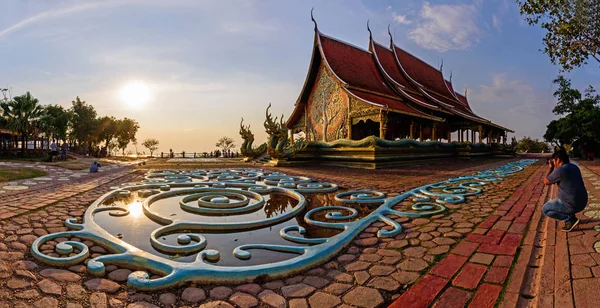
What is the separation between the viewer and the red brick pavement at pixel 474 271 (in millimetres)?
1830

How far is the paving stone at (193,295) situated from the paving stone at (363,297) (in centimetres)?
91

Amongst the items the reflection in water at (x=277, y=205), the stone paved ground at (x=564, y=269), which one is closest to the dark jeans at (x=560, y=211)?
the stone paved ground at (x=564, y=269)

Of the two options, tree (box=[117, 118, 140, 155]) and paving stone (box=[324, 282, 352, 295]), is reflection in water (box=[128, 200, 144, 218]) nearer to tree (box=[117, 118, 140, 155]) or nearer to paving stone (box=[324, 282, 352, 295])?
paving stone (box=[324, 282, 352, 295])

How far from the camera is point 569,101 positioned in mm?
24469

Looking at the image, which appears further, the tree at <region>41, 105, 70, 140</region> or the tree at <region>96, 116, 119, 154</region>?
the tree at <region>96, 116, 119, 154</region>

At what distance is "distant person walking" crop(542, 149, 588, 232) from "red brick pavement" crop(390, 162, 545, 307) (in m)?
0.32

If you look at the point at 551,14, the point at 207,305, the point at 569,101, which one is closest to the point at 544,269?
the point at 207,305

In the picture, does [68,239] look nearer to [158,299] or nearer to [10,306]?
[10,306]

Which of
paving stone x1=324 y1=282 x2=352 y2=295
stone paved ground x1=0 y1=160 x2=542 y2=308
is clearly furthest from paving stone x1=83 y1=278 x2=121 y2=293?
paving stone x1=324 y1=282 x2=352 y2=295

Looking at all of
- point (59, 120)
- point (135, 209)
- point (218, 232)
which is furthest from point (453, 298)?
point (59, 120)

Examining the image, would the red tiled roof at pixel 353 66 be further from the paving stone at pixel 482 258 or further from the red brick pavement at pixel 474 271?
the paving stone at pixel 482 258

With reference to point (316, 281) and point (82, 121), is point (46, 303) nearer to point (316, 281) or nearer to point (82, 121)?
point (316, 281)

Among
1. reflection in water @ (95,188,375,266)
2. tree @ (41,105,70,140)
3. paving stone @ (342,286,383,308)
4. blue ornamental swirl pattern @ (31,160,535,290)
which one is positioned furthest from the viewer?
tree @ (41,105,70,140)

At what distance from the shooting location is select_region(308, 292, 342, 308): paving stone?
187 centimetres
